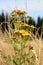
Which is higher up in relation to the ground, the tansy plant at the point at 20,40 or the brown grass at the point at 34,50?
the tansy plant at the point at 20,40

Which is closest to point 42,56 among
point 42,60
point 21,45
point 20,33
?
point 42,60

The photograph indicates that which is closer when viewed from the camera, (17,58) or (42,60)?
(17,58)

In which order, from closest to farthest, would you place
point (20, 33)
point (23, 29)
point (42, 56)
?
point (20, 33) → point (23, 29) → point (42, 56)

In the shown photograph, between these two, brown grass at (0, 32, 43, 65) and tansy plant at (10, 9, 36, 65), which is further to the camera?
brown grass at (0, 32, 43, 65)

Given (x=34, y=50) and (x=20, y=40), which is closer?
(x=20, y=40)

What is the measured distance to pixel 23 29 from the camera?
2.36 metres

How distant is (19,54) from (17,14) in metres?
0.39

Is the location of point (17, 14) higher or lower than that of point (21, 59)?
higher

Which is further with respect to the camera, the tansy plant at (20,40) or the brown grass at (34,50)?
the brown grass at (34,50)

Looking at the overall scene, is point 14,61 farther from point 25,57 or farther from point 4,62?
point 4,62

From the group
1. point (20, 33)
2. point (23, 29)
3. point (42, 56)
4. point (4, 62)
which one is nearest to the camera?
point (20, 33)

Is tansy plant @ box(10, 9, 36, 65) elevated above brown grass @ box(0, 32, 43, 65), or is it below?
above

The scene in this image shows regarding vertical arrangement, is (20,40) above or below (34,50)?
above

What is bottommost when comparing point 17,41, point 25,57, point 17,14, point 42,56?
point 42,56
